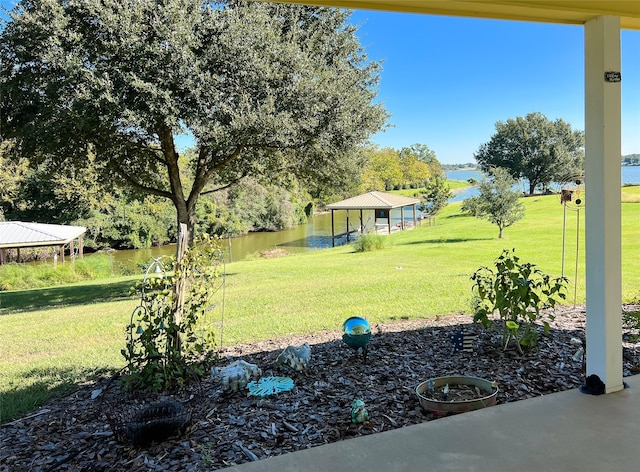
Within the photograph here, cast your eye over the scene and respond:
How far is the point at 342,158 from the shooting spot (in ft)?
20.7

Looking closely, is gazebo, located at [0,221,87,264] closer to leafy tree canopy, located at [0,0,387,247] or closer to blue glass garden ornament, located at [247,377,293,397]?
leafy tree canopy, located at [0,0,387,247]

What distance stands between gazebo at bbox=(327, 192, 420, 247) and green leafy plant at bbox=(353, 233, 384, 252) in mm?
189

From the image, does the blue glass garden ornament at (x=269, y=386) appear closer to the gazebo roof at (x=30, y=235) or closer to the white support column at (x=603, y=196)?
the white support column at (x=603, y=196)

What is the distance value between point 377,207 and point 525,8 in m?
6.64

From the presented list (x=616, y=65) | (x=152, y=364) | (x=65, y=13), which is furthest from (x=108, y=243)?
(x=616, y=65)

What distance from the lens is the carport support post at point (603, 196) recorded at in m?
2.27

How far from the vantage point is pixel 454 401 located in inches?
92.7

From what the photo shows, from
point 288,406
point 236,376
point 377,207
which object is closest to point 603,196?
point 288,406

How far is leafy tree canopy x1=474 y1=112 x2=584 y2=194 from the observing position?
10964 millimetres

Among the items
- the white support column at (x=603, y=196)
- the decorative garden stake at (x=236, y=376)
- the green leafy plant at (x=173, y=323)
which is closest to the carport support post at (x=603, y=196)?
the white support column at (x=603, y=196)

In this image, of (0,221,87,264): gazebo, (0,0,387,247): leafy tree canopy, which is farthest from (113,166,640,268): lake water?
(0,0,387,247): leafy tree canopy

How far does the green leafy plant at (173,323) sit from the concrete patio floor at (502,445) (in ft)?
3.40

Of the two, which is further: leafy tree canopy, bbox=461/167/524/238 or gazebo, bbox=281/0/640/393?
leafy tree canopy, bbox=461/167/524/238

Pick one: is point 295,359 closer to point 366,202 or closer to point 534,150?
point 366,202
